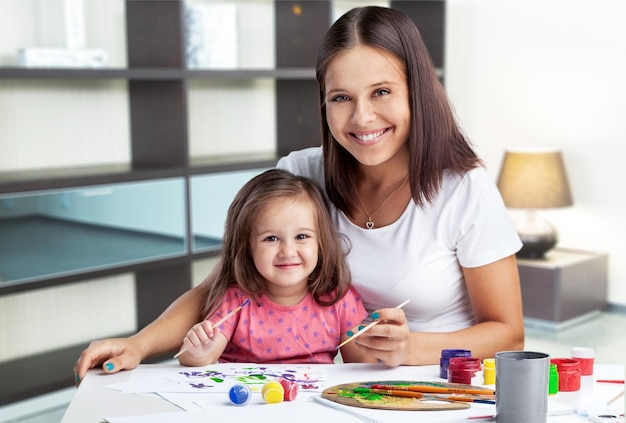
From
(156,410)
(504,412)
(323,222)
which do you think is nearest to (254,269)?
(323,222)

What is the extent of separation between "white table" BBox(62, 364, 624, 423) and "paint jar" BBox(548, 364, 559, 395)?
1 centimetres

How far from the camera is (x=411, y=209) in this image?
1911 mm

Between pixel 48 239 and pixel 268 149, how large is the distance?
1.61m

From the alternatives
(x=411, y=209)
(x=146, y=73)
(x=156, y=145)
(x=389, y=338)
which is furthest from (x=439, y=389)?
(x=156, y=145)

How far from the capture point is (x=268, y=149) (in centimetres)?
472

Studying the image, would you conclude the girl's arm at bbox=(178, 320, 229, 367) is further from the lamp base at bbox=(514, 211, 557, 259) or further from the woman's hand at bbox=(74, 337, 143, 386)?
the lamp base at bbox=(514, 211, 557, 259)

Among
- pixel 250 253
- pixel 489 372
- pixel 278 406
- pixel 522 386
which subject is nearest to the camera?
pixel 522 386

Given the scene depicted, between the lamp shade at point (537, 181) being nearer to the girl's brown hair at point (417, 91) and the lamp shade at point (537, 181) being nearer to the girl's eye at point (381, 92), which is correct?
the girl's brown hair at point (417, 91)

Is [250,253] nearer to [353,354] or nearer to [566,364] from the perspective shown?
[353,354]

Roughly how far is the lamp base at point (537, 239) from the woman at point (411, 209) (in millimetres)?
2894

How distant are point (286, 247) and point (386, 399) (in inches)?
18.6

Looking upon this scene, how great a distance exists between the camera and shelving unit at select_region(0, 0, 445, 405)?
337 cm

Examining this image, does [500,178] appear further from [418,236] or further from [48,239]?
[418,236]

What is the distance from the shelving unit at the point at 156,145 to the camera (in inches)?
133
